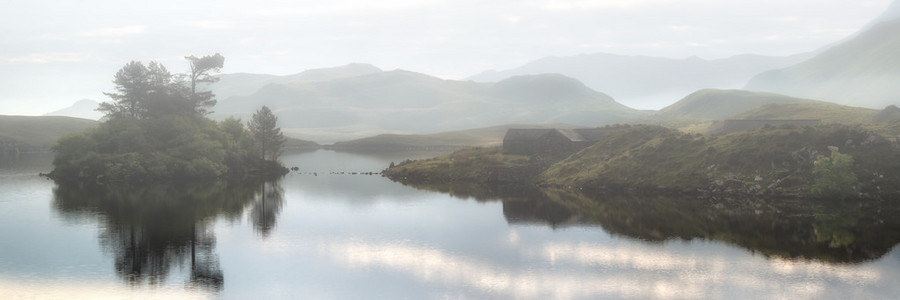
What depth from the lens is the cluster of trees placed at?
13638cm

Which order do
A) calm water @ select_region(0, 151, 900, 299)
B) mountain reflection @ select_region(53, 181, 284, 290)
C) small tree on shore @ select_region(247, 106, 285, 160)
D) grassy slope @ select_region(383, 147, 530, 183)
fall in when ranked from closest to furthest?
calm water @ select_region(0, 151, 900, 299)
mountain reflection @ select_region(53, 181, 284, 290)
grassy slope @ select_region(383, 147, 530, 183)
small tree on shore @ select_region(247, 106, 285, 160)

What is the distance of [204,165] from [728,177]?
106428 millimetres

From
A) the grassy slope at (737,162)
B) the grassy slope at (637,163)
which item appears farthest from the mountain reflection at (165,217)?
the grassy slope at (737,162)

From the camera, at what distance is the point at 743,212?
269ft

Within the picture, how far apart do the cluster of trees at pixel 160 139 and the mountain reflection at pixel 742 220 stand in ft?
236

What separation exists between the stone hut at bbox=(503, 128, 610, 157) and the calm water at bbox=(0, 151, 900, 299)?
134 feet

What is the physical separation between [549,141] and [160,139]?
89473mm

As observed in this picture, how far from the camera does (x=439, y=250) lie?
61.4m

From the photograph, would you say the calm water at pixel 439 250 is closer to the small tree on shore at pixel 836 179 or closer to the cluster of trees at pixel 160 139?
the small tree on shore at pixel 836 179

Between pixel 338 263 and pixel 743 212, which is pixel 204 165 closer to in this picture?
pixel 338 263

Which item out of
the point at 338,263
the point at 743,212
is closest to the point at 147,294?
the point at 338,263

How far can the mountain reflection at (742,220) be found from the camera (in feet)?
200

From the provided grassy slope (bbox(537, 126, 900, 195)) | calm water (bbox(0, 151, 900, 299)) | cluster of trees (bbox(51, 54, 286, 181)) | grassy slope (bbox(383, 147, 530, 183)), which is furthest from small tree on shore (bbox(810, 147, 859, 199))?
cluster of trees (bbox(51, 54, 286, 181))

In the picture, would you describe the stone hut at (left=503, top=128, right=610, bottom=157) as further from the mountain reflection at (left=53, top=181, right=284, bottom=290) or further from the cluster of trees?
the cluster of trees
